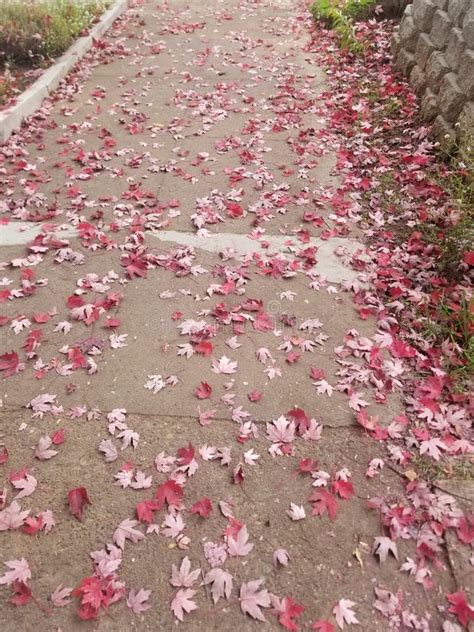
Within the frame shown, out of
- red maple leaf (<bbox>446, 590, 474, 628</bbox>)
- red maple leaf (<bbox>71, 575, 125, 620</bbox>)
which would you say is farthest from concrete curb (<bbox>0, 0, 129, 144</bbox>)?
red maple leaf (<bbox>446, 590, 474, 628</bbox>)

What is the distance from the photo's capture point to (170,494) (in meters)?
2.57

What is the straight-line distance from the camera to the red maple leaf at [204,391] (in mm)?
3096

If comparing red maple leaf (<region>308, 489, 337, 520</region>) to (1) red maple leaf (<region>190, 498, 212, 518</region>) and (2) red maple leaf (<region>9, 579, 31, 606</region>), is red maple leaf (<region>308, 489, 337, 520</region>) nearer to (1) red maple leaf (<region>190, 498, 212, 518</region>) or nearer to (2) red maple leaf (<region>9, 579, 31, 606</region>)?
(1) red maple leaf (<region>190, 498, 212, 518</region>)

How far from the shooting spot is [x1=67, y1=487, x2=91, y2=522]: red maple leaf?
2.49m

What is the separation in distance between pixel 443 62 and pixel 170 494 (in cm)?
568

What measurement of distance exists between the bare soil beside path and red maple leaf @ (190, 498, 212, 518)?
0.04ft

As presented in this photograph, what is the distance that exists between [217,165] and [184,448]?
3889 millimetres

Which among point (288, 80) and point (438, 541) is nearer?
point (438, 541)

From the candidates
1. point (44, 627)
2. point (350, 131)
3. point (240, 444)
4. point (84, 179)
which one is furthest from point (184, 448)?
point (350, 131)

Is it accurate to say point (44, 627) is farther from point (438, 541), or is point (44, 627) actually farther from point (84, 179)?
point (84, 179)

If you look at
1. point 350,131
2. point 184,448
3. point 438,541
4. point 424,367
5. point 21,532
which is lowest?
point 21,532

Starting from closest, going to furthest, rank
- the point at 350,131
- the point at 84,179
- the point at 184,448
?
the point at 184,448 < the point at 84,179 < the point at 350,131

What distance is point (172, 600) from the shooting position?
Answer: 2209 mm

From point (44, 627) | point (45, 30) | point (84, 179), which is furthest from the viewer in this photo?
point (45, 30)
